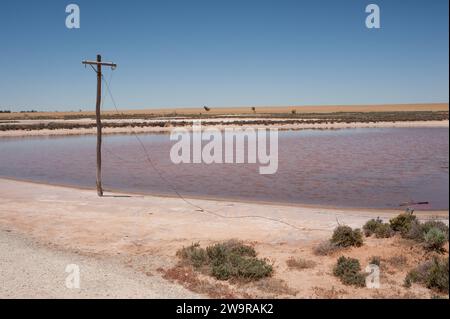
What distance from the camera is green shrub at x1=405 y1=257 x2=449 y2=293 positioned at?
7047 millimetres

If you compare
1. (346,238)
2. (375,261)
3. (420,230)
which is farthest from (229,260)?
(420,230)

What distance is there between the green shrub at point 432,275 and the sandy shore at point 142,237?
223 millimetres

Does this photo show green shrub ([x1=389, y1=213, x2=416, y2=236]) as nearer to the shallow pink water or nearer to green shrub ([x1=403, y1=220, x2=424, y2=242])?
green shrub ([x1=403, y1=220, x2=424, y2=242])

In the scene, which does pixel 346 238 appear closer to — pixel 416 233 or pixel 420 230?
pixel 416 233

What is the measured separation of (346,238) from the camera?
9312mm

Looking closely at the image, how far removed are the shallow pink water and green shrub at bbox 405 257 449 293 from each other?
613 cm

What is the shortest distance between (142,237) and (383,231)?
5.55m

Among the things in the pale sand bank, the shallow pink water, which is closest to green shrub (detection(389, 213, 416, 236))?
the shallow pink water

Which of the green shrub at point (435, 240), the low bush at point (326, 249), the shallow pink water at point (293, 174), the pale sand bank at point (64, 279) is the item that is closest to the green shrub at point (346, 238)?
the low bush at point (326, 249)

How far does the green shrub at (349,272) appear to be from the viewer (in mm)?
7562
